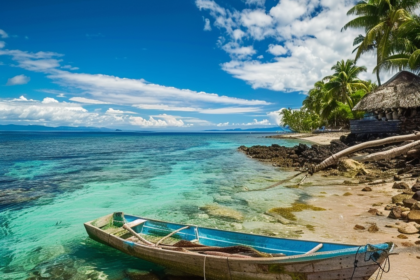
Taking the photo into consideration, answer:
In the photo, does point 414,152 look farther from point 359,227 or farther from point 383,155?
point 359,227

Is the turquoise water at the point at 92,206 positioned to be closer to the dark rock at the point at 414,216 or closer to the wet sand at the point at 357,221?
the wet sand at the point at 357,221

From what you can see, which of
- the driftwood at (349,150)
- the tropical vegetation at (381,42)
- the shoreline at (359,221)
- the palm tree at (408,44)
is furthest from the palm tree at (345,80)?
the driftwood at (349,150)

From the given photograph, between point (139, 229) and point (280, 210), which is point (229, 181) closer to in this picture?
point (280, 210)

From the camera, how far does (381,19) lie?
84.3 ft

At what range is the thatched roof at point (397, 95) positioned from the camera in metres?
18.8

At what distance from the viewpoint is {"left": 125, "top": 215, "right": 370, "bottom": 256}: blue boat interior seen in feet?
15.1

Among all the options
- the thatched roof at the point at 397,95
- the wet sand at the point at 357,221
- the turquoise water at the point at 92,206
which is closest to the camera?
the wet sand at the point at 357,221

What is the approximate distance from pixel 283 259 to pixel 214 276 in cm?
139

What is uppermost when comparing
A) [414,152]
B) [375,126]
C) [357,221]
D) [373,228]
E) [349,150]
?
[375,126]

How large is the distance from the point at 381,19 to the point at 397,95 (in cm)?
1124

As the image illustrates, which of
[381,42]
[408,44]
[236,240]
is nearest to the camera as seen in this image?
[236,240]

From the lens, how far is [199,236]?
19.7 ft

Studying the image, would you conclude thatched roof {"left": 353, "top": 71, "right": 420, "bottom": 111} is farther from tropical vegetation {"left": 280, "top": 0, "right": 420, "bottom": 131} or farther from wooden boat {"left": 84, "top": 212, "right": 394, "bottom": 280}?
wooden boat {"left": 84, "top": 212, "right": 394, "bottom": 280}

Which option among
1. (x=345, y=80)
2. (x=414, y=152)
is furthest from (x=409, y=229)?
(x=345, y=80)
